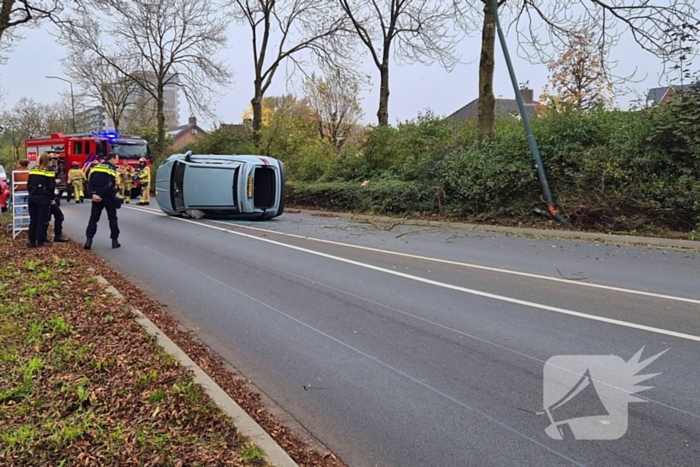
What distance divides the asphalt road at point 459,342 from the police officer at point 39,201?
44.6 inches

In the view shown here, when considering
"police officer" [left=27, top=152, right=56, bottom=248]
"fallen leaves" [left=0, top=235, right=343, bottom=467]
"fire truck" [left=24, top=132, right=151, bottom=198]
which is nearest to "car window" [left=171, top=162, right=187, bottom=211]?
"police officer" [left=27, top=152, right=56, bottom=248]

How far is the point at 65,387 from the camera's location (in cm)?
370

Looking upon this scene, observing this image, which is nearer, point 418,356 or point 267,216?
point 418,356

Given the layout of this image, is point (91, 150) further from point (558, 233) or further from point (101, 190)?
point (558, 233)

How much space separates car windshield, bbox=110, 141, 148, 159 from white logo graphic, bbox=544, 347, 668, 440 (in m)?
25.2

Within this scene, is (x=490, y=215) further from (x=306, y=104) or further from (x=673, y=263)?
(x=306, y=104)

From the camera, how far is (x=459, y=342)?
16.1 ft

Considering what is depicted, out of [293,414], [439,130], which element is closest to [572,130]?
[439,130]

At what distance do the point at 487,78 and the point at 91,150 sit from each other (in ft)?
60.2

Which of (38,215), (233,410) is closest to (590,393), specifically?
(233,410)

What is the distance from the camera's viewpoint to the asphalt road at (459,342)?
10.9 feet

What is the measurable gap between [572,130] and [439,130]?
6037mm

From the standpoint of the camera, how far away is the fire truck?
24.8 m

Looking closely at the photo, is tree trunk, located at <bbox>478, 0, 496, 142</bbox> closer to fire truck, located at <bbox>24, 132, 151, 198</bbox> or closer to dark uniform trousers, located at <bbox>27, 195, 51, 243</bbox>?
dark uniform trousers, located at <bbox>27, 195, 51, 243</bbox>
